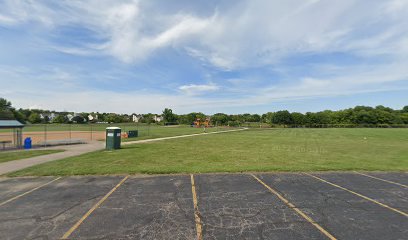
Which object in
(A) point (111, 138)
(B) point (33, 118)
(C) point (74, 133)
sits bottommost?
(C) point (74, 133)

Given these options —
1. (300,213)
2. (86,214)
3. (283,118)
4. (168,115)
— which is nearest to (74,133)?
(86,214)

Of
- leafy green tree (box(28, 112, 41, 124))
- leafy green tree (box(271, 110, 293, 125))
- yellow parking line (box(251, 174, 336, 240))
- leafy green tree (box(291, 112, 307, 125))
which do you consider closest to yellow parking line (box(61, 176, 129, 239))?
yellow parking line (box(251, 174, 336, 240))

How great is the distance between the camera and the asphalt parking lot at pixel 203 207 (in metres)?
4.57

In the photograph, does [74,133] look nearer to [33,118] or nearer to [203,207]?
[203,207]

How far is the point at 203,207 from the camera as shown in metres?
5.82

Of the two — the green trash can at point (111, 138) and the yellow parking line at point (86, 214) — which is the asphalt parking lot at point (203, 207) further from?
the green trash can at point (111, 138)

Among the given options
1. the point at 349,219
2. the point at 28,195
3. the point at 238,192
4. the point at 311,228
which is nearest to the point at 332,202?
the point at 349,219

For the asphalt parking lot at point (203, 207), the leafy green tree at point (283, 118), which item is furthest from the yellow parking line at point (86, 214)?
the leafy green tree at point (283, 118)

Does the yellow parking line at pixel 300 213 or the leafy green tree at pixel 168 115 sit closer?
the yellow parking line at pixel 300 213

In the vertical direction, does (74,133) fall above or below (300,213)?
above

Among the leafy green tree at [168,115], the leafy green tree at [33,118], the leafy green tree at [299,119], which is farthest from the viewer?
the leafy green tree at [168,115]

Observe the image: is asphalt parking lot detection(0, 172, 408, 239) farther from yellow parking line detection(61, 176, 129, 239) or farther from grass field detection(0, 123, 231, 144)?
grass field detection(0, 123, 231, 144)

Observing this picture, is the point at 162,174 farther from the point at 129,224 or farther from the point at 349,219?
the point at 349,219

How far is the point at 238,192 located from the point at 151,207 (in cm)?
301
